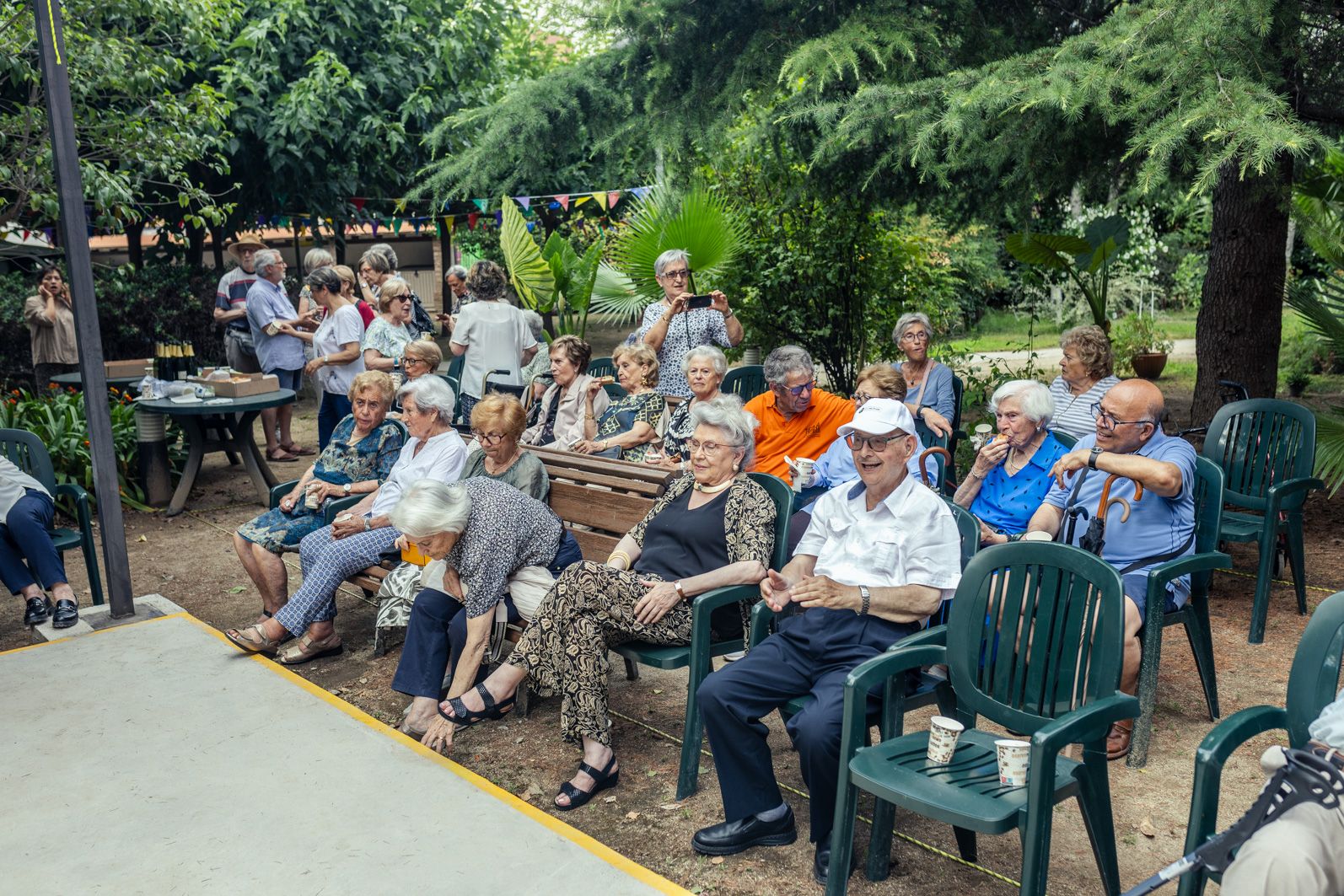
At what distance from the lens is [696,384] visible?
5.41m

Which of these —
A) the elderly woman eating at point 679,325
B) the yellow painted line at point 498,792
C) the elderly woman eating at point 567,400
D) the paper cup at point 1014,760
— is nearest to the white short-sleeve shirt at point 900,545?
the paper cup at point 1014,760

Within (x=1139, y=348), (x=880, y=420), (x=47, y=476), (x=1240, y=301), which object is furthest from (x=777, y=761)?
(x=1139, y=348)

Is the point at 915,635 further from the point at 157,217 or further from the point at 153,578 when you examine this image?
the point at 157,217

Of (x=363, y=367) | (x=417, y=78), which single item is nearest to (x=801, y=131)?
(x=363, y=367)

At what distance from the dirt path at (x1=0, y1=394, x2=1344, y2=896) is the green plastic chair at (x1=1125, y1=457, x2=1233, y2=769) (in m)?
0.11

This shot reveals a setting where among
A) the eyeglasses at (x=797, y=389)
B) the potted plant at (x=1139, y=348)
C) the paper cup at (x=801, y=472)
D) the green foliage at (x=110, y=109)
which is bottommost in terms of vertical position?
the potted plant at (x=1139, y=348)

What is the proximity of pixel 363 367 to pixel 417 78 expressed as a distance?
6871mm

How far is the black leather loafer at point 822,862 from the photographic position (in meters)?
3.19

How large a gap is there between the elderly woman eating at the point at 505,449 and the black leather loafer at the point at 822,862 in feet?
6.14

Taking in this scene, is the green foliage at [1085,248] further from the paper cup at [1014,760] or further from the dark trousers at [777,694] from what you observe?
the paper cup at [1014,760]

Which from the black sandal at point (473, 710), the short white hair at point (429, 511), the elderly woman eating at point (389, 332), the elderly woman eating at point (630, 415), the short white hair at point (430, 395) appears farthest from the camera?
the elderly woman eating at point (389, 332)

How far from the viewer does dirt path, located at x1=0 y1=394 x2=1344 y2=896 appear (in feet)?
10.7

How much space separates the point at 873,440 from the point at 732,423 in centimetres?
63

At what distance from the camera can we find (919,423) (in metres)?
6.04
